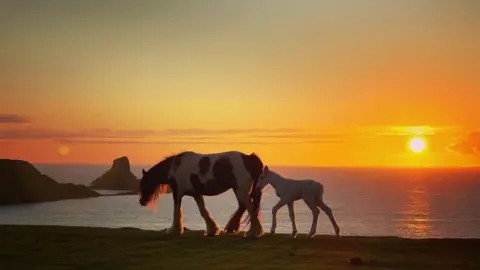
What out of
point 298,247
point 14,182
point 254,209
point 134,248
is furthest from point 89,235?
point 14,182

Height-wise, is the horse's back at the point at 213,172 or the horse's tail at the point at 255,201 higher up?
the horse's back at the point at 213,172

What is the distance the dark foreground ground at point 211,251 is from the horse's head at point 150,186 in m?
1.40

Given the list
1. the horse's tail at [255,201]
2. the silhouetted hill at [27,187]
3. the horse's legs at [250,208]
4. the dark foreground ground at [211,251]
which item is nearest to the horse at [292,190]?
the horse's tail at [255,201]

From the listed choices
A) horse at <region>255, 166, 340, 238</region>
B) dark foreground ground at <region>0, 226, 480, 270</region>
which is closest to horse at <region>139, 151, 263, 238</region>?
horse at <region>255, 166, 340, 238</region>

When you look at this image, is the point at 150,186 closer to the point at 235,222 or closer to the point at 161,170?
the point at 161,170

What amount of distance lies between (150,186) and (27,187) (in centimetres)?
14839

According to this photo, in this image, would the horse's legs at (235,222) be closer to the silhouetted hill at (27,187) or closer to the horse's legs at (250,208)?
the horse's legs at (250,208)

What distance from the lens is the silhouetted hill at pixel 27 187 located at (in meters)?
145

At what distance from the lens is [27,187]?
153875 millimetres

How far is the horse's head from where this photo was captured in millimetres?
16172

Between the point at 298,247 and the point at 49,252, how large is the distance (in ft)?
16.8

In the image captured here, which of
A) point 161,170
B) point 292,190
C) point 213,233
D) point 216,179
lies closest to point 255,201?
point 292,190

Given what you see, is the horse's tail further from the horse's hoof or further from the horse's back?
the horse's hoof

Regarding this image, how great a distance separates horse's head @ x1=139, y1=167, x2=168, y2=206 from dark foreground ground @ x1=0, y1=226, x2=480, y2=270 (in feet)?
4.60
